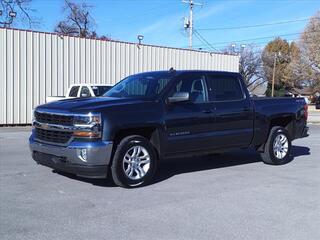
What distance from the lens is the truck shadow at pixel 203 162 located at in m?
9.36

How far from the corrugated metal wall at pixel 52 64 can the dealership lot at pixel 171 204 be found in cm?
1337

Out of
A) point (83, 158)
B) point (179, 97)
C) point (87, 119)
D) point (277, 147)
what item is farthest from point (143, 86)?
point (277, 147)

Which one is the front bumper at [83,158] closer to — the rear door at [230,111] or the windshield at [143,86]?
the windshield at [143,86]

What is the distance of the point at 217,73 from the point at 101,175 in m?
3.22

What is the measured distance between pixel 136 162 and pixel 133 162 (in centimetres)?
6

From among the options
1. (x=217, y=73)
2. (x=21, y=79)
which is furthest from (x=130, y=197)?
(x=21, y=79)

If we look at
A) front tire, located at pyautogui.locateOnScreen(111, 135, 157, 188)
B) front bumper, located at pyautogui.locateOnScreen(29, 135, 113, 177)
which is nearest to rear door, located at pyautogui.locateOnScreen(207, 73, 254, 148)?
front tire, located at pyautogui.locateOnScreen(111, 135, 157, 188)

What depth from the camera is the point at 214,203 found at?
689 centimetres

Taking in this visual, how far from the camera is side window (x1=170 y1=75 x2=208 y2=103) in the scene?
868cm

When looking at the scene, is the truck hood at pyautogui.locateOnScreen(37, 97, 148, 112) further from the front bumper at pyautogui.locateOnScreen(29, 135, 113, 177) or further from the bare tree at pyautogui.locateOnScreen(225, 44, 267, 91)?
the bare tree at pyautogui.locateOnScreen(225, 44, 267, 91)

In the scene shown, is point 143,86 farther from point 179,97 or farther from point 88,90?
point 88,90

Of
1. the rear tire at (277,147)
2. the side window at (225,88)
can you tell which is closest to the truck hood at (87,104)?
the side window at (225,88)

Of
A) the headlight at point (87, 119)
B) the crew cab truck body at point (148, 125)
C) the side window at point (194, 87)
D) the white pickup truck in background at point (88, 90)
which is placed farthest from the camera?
the white pickup truck in background at point (88, 90)

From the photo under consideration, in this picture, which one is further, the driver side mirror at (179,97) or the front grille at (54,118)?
the driver side mirror at (179,97)
